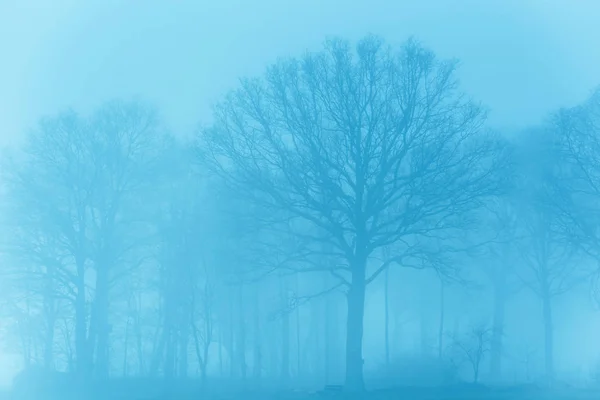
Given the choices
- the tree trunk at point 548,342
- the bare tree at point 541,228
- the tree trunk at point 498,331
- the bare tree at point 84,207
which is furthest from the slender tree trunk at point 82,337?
the tree trunk at point 548,342

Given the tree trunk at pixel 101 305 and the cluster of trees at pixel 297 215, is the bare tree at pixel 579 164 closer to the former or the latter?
the cluster of trees at pixel 297 215

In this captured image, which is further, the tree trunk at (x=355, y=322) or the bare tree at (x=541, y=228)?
the bare tree at (x=541, y=228)

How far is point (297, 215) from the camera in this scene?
31.5 m

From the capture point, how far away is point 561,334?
2063 inches

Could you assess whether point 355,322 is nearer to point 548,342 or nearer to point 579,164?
point 579,164

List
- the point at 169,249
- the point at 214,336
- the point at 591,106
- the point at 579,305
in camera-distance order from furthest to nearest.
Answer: the point at 214,336, the point at 579,305, the point at 169,249, the point at 591,106

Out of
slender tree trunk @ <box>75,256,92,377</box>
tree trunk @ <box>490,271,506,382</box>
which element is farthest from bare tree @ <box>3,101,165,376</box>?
tree trunk @ <box>490,271,506,382</box>

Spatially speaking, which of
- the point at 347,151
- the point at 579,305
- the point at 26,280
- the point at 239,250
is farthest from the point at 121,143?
the point at 579,305

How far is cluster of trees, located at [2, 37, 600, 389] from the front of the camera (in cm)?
3106

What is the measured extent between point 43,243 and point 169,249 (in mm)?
5521

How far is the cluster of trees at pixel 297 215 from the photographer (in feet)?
102

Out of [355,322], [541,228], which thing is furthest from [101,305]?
[541,228]

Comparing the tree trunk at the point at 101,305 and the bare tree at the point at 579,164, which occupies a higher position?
the bare tree at the point at 579,164

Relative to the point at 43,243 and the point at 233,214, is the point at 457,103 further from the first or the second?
the point at 43,243
